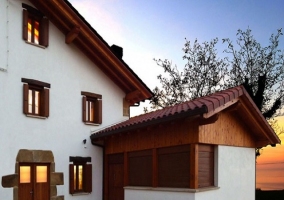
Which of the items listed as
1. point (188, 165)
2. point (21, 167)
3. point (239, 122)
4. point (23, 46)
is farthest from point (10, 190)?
point (239, 122)

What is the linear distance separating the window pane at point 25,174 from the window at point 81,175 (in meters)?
1.63

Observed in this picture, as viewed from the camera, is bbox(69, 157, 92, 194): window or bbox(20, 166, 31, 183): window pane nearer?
bbox(20, 166, 31, 183): window pane

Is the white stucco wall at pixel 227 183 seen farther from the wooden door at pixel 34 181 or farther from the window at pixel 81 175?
the wooden door at pixel 34 181

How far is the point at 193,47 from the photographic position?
27.8 meters

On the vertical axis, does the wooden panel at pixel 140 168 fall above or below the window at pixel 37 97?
below

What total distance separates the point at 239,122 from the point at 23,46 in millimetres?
7105

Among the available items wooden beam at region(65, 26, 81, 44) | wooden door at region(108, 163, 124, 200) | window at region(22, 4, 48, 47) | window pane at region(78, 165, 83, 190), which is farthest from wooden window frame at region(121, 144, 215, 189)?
window at region(22, 4, 48, 47)

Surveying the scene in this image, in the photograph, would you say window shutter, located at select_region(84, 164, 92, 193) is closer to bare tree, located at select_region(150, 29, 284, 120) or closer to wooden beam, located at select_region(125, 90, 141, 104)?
wooden beam, located at select_region(125, 90, 141, 104)

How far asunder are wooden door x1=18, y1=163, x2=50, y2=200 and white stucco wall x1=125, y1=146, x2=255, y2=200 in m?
2.62

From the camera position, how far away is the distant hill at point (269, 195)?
25.5 metres

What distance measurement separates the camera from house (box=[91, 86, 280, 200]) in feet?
35.7

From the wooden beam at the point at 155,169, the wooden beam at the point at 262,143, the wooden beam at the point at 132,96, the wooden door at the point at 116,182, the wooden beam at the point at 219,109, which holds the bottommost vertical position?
the wooden door at the point at 116,182

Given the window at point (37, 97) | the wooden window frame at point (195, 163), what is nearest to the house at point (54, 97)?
the window at point (37, 97)

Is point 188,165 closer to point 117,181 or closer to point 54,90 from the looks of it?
point 117,181
